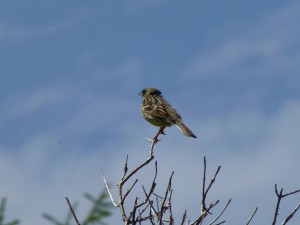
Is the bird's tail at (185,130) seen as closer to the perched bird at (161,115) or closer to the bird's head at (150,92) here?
the perched bird at (161,115)

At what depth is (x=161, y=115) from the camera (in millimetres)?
14680

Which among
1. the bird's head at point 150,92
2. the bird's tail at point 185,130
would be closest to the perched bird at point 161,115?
the bird's tail at point 185,130

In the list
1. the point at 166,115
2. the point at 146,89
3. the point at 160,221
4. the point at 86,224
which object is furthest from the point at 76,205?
the point at 146,89

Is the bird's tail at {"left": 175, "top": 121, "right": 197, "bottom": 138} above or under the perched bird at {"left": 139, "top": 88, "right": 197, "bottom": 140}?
under

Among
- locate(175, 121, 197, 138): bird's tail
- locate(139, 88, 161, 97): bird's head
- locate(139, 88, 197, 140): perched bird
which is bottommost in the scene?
locate(175, 121, 197, 138): bird's tail

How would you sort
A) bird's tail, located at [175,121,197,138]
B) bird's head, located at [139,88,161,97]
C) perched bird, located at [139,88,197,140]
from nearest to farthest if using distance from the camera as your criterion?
bird's tail, located at [175,121,197,138] → perched bird, located at [139,88,197,140] → bird's head, located at [139,88,161,97]

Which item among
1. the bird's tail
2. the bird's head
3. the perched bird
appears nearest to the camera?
the bird's tail

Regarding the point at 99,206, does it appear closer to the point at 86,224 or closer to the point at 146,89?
the point at 86,224

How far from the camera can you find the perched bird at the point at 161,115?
549 inches

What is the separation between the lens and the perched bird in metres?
13.9

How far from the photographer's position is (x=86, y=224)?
9172 millimetres

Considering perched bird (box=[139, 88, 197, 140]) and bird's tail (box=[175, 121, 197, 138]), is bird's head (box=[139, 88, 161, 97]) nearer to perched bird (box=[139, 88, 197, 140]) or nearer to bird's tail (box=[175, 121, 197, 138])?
perched bird (box=[139, 88, 197, 140])

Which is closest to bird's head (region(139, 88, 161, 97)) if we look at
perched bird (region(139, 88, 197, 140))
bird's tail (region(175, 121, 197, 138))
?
perched bird (region(139, 88, 197, 140))

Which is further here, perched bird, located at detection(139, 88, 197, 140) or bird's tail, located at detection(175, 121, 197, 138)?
perched bird, located at detection(139, 88, 197, 140)
